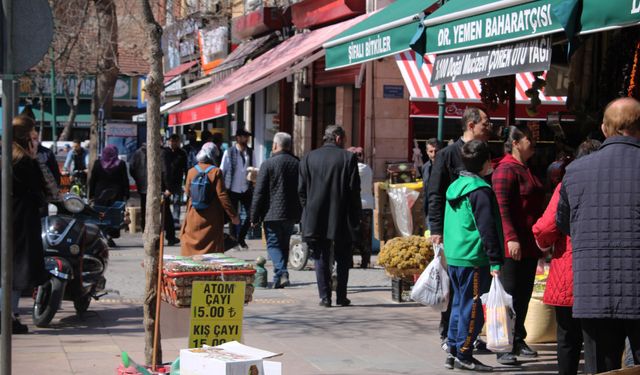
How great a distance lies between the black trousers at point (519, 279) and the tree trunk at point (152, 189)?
2.74 m

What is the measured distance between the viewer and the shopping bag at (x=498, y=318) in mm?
7344

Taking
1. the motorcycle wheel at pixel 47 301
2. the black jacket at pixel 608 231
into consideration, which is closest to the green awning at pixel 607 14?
the black jacket at pixel 608 231

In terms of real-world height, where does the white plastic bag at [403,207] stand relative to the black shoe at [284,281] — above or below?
above

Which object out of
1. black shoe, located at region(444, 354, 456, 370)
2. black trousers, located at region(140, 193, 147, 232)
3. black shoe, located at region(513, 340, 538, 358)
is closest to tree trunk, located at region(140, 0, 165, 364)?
black shoe, located at region(444, 354, 456, 370)

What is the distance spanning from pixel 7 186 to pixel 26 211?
9.85 ft

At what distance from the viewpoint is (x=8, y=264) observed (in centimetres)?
623

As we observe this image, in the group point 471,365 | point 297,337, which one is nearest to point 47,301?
point 297,337

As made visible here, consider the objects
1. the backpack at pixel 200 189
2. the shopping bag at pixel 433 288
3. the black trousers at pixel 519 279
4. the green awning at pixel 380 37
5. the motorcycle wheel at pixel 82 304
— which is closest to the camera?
the shopping bag at pixel 433 288

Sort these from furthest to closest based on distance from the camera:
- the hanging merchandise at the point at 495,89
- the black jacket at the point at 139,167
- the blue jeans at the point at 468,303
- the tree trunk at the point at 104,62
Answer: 1. the tree trunk at the point at 104,62
2. the black jacket at the point at 139,167
3. the hanging merchandise at the point at 495,89
4. the blue jeans at the point at 468,303

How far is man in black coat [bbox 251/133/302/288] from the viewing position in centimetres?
1250

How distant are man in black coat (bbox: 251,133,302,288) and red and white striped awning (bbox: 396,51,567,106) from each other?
12.7 feet

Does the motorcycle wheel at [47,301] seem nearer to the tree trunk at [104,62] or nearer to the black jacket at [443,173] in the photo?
the black jacket at [443,173]

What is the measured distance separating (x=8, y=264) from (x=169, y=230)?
1159cm

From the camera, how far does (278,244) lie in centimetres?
1250
